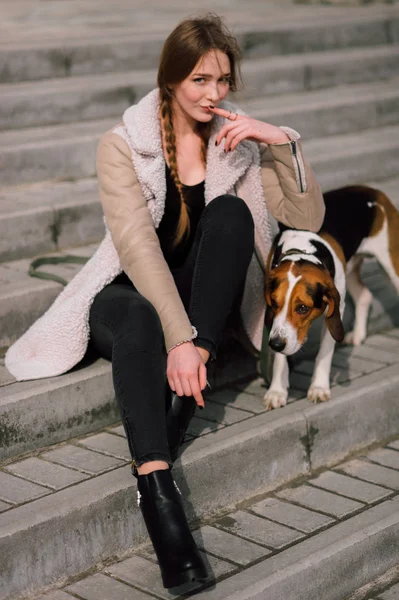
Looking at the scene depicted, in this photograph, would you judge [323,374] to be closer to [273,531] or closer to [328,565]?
[273,531]

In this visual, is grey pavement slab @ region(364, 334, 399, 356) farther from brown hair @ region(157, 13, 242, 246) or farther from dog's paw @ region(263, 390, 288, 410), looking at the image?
brown hair @ region(157, 13, 242, 246)

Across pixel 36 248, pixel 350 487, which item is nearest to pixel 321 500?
pixel 350 487

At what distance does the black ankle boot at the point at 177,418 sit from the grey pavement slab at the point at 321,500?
22.1 inches

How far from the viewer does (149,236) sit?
3809mm

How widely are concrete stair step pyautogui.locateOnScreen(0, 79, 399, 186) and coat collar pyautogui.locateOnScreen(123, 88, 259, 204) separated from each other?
1.84 meters

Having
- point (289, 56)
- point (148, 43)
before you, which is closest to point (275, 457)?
point (148, 43)

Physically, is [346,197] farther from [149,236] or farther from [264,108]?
[264,108]

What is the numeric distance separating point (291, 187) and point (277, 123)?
281 centimetres

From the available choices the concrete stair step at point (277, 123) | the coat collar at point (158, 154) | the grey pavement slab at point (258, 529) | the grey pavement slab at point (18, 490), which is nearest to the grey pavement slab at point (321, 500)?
the grey pavement slab at point (258, 529)

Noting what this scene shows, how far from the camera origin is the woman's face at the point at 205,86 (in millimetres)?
3771

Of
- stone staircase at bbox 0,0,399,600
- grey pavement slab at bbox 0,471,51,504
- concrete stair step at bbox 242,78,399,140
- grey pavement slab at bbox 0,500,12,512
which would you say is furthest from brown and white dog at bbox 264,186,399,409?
concrete stair step at bbox 242,78,399,140

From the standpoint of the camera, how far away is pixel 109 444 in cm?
387

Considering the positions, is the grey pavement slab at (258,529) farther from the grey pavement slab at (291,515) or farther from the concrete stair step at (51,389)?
the concrete stair step at (51,389)

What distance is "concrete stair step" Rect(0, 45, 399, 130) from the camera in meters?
6.16
